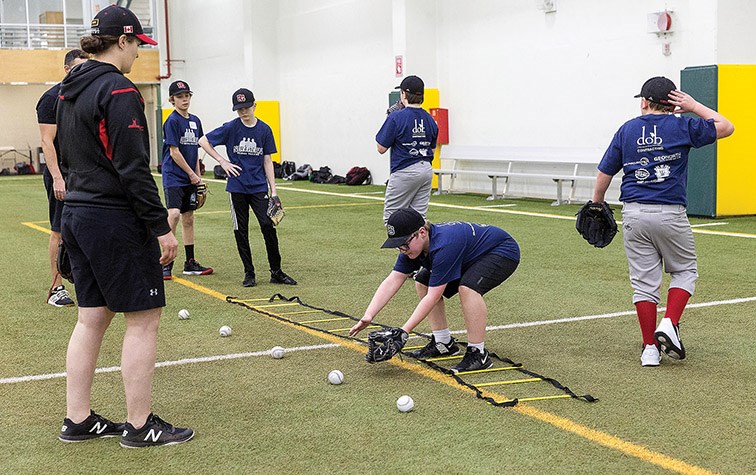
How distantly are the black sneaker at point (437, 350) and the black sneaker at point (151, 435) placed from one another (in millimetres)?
2062

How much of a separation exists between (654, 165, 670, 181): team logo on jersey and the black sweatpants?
4571 millimetres

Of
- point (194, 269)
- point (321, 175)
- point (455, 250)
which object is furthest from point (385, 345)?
point (321, 175)

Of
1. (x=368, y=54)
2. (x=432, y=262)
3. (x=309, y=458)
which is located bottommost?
(x=309, y=458)

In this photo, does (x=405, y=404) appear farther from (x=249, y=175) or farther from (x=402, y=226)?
(x=249, y=175)

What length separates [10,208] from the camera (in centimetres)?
1956

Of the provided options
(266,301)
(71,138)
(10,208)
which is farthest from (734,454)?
(10,208)

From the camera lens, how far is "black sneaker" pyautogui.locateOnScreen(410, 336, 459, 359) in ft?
21.2

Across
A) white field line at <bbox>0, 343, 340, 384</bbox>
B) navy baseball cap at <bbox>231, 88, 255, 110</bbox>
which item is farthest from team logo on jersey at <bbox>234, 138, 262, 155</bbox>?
white field line at <bbox>0, 343, 340, 384</bbox>

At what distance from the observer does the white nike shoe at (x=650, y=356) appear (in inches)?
243

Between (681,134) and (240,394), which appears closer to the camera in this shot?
(240,394)

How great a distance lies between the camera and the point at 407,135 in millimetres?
9805

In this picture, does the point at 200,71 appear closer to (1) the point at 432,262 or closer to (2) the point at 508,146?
(2) the point at 508,146

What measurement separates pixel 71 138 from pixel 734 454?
3.50 meters

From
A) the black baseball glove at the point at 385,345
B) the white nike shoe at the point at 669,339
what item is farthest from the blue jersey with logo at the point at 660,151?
the black baseball glove at the point at 385,345
